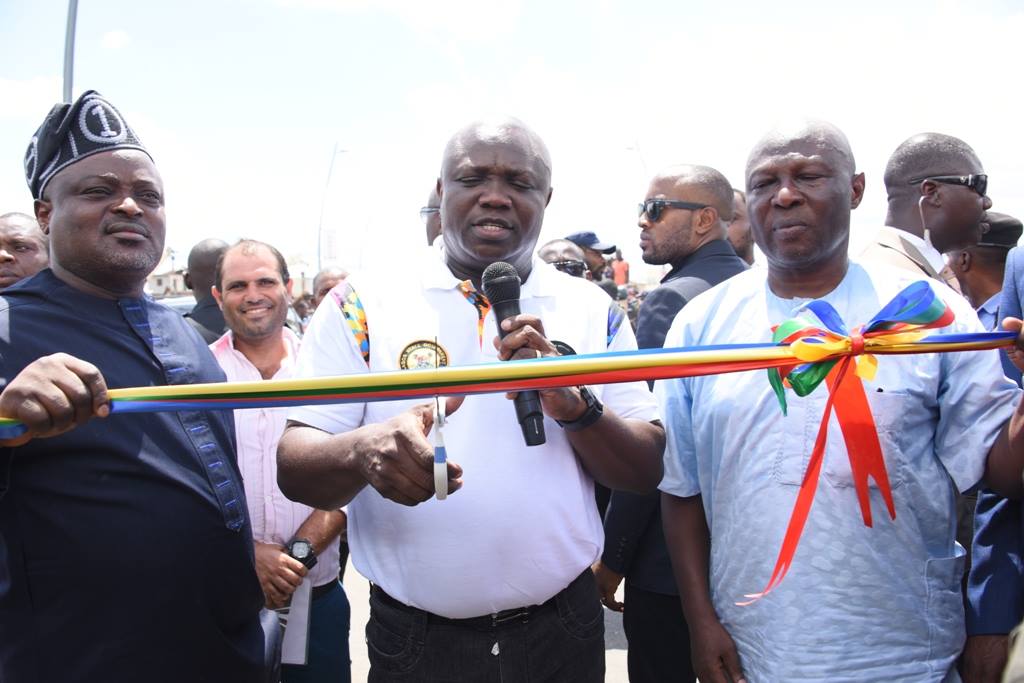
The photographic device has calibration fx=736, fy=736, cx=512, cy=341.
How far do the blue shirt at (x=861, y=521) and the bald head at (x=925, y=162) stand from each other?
203 cm

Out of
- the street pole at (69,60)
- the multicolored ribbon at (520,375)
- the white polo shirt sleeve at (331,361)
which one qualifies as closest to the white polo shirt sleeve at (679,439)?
the multicolored ribbon at (520,375)

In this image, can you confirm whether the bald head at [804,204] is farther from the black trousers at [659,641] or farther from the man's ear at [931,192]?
the man's ear at [931,192]

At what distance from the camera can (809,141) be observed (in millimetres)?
2186

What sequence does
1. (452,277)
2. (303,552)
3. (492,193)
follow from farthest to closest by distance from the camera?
(303,552)
(452,277)
(492,193)

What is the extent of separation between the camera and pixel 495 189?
2.21 metres

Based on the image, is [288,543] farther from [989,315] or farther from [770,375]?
[989,315]

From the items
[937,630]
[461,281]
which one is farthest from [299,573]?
[937,630]

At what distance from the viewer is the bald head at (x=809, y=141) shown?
86.1 inches

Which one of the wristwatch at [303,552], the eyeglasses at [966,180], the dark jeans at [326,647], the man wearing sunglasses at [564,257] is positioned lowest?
the dark jeans at [326,647]

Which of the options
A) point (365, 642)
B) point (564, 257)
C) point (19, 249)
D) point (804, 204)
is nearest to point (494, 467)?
point (804, 204)

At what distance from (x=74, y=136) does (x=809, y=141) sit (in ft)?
7.28

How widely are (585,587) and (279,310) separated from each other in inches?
85.1

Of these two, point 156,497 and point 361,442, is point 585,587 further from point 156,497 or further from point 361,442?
point 156,497

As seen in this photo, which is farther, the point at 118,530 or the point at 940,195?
the point at 940,195
